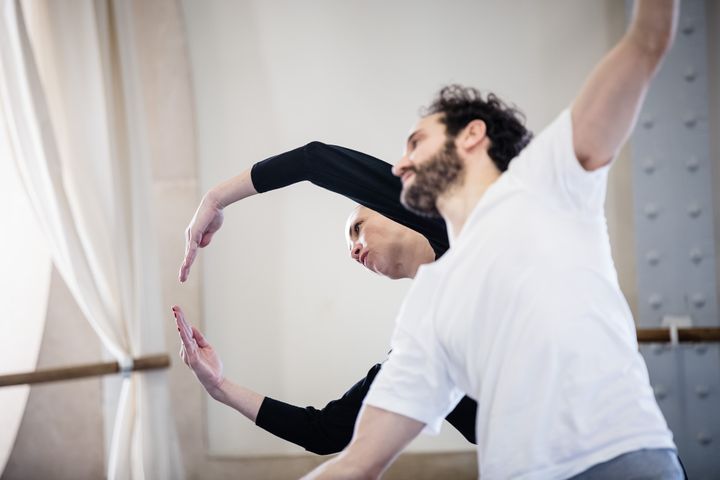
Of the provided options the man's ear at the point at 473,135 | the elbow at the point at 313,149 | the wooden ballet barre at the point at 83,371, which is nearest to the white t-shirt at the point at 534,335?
the man's ear at the point at 473,135

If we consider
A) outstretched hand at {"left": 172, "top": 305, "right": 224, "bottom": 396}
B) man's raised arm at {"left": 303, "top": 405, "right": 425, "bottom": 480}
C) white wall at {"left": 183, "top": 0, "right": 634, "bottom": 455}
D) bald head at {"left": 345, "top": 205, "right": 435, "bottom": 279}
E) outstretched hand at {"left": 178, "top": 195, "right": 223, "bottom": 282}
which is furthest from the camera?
white wall at {"left": 183, "top": 0, "right": 634, "bottom": 455}

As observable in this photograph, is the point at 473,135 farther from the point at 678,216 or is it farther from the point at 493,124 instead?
the point at 678,216

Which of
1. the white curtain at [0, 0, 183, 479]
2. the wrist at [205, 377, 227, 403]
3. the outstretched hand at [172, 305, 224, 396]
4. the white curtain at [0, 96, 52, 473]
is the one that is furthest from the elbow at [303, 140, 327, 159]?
the white curtain at [0, 96, 52, 473]

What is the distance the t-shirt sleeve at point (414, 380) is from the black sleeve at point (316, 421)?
658 mm

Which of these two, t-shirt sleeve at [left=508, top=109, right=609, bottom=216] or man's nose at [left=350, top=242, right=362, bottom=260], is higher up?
t-shirt sleeve at [left=508, top=109, right=609, bottom=216]

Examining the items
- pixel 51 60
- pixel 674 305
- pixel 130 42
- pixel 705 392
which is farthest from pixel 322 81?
pixel 705 392

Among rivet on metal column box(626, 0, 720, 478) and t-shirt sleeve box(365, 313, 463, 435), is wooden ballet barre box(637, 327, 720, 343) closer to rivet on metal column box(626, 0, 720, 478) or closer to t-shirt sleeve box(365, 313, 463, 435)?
rivet on metal column box(626, 0, 720, 478)

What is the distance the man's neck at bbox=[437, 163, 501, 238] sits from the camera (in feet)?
3.98

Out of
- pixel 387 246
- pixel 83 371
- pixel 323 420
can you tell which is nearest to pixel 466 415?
pixel 323 420

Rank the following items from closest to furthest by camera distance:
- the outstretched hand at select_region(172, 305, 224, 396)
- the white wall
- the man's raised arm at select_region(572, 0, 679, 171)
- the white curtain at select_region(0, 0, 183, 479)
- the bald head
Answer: the man's raised arm at select_region(572, 0, 679, 171) < the outstretched hand at select_region(172, 305, 224, 396) < the bald head < the white curtain at select_region(0, 0, 183, 479) < the white wall

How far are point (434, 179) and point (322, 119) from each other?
1884 millimetres

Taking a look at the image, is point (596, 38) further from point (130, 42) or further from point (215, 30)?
point (130, 42)

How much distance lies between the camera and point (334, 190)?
1.79 metres

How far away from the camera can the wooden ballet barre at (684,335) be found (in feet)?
9.11
